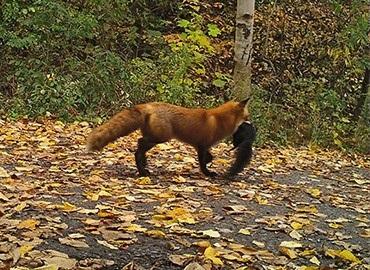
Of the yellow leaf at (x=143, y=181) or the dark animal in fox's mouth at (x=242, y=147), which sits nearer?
the yellow leaf at (x=143, y=181)

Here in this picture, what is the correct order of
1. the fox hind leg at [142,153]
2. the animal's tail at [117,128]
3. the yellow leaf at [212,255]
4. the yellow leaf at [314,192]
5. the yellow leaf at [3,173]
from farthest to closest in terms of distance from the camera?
1. the yellow leaf at [314,192]
2. the fox hind leg at [142,153]
3. the animal's tail at [117,128]
4. the yellow leaf at [3,173]
5. the yellow leaf at [212,255]

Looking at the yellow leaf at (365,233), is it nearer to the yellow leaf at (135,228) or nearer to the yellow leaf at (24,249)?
the yellow leaf at (135,228)

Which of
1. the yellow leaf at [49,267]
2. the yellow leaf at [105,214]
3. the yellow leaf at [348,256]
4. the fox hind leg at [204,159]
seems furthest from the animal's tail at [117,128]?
the yellow leaf at [49,267]

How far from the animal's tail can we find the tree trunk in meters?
6.11

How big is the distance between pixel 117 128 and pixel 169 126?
56 centimetres

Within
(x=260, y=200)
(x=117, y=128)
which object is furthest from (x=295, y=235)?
(x=117, y=128)

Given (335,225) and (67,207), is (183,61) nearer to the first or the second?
(335,225)

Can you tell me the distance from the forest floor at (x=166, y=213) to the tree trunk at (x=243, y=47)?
422 cm

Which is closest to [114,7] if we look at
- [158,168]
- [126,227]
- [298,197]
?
[158,168]

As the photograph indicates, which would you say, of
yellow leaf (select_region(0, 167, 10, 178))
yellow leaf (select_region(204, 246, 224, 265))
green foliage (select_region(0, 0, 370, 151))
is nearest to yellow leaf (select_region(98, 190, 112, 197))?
yellow leaf (select_region(0, 167, 10, 178))

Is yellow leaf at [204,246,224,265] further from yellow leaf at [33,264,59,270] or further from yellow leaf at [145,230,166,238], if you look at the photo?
yellow leaf at [33,264,59,270]

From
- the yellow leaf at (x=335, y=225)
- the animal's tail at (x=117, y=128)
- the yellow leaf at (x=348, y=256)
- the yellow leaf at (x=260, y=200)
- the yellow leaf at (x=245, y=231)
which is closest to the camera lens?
the yellow leaf at (x=348, y=256)

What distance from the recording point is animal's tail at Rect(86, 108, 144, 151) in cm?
687

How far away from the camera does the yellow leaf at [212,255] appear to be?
13.8ft
